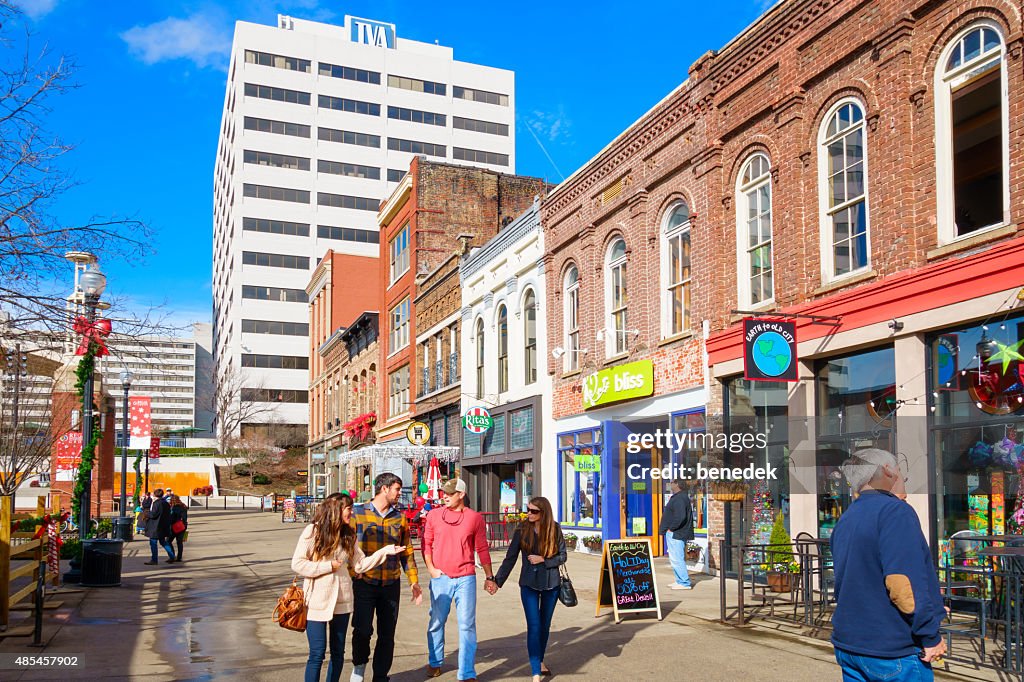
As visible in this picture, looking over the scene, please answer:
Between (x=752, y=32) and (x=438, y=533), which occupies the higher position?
(x=752, y=32)

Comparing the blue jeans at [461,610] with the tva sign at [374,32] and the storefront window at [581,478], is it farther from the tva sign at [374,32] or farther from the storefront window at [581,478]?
the tva sign at [374,32]

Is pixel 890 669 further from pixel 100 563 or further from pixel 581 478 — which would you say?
pixel 581 478

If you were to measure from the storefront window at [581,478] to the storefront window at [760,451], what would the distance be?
5.69 meters

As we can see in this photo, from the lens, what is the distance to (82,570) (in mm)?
17516

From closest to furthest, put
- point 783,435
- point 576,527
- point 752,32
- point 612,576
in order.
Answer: point 612,576, point 783,435, point 752,32, point 576,527

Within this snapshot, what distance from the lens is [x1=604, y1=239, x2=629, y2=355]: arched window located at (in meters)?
22.4

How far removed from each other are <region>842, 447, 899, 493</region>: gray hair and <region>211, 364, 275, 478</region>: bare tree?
264 ft

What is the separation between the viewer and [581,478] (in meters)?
24.3

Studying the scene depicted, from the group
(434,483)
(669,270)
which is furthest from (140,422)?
(669,270)

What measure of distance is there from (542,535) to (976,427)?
6.18 meters

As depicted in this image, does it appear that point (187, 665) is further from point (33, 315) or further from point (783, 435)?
point (783, 435)

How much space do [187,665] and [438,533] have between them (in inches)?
125

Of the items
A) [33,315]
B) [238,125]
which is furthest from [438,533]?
[238,125]

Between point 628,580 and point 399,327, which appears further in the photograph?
point 399,327
